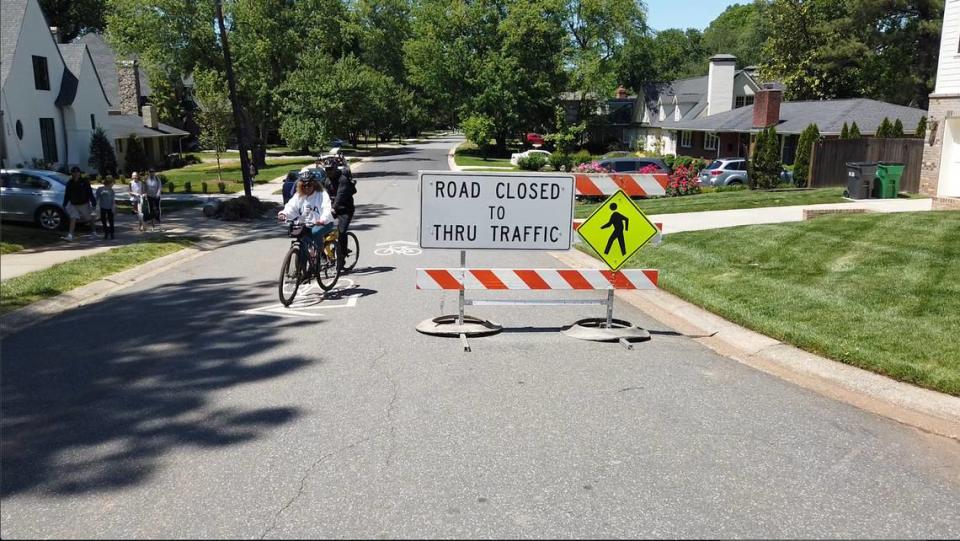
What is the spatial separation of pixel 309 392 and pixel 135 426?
1377 mm

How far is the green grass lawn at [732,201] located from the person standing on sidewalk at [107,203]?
39.0 feet

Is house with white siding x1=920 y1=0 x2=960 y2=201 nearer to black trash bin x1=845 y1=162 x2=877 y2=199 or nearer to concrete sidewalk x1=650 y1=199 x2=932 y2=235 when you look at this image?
concrete sidewalk x1=650 y1=199 x2=932 y2=235

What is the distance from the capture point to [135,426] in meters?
5.53

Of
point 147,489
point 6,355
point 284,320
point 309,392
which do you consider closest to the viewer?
point 147,489

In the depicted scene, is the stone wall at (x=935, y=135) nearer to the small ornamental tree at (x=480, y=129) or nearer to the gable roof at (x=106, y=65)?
the small ornamental tree at (x=480, y=129)

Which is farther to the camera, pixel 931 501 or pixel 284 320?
pixel 284 320

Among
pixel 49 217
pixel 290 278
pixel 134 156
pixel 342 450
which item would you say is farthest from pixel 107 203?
pixel 134 156

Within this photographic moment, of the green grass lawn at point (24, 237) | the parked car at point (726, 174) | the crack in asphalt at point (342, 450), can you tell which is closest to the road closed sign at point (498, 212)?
the crack in asphalt at point (342, 450)

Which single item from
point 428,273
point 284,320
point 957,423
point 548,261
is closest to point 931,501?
point 957,423

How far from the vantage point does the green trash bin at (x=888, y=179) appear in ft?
70.8

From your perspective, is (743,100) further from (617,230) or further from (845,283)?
(617,230)

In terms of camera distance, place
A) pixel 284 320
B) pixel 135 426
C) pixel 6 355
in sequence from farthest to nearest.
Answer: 1. pixel 284 320
2. pixel 6 355
3. pixel 135 426

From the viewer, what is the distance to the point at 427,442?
5.29m

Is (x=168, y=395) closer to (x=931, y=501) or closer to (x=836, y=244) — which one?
(x=931, y=501)
